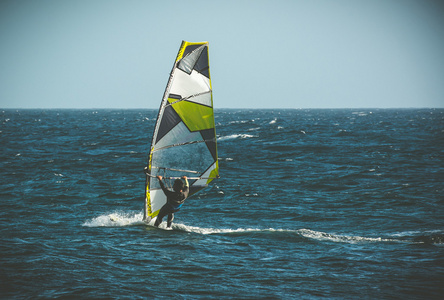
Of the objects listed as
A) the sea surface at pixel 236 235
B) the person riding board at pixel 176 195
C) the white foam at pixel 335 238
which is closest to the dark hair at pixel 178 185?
the person riding board at pixel 176 195

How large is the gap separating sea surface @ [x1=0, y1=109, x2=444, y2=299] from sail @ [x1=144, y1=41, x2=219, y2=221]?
1590 millimetres

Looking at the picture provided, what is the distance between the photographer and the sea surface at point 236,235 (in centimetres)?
921

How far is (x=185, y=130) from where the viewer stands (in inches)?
523

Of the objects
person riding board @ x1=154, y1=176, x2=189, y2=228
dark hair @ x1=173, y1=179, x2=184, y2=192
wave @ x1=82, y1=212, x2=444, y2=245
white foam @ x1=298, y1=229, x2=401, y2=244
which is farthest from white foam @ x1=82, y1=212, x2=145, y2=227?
white foam @ x1=298, y1=229, x2=401, y2=244

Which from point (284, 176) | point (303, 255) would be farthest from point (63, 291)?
point (284, 176)

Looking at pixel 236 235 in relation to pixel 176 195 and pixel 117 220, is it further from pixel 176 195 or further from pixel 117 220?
pixel 117 220

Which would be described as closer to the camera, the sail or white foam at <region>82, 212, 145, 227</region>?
the sail

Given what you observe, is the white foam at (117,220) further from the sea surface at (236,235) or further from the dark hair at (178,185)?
the dark hair at (178,185)

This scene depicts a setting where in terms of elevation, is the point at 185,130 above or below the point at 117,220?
above

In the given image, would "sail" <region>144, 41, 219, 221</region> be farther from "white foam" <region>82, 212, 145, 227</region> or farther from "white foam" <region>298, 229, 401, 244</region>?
"white foam" <region>298, 229, 401, 244</region>

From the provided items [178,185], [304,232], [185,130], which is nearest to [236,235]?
[304,232]

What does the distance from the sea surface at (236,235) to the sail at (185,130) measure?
1590mm

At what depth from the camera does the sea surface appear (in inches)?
363

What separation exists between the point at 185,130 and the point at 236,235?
10.7 feet
